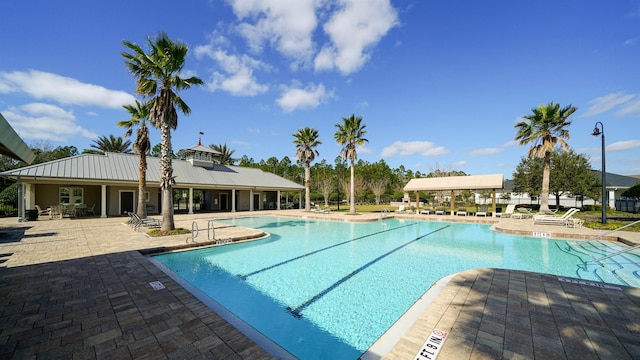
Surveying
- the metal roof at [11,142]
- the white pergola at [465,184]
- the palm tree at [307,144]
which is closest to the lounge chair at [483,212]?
the white pergola at [465,184]

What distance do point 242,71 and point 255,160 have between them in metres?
49.6

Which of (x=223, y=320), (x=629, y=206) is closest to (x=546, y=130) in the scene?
(x=629, y=206)

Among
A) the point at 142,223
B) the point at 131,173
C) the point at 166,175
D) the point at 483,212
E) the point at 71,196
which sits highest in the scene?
the point at 131,173

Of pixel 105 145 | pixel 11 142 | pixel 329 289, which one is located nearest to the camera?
pixel 11 142

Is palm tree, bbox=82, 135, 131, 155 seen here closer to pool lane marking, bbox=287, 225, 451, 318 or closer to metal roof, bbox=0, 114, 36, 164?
metal roof, bbox=0, 114, 36, 164

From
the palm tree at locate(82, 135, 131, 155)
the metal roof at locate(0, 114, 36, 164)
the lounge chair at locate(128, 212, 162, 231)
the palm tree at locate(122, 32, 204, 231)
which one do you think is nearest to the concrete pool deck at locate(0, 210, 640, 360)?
the metal roof at locate(0, 114, 36, 164)

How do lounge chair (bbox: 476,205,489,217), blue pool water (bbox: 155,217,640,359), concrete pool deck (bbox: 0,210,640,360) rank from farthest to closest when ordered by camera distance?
lounge chair (bbox: 476,205,489,217), blue pool water (bbox: 155,217,640,359), concrete pool deck (bbox: 0,210,640,360)

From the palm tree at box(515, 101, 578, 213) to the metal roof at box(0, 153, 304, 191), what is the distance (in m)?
23.0

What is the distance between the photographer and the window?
19609 mm

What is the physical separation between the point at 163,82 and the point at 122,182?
1181 cm

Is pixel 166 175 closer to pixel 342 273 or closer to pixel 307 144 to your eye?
pixel 342 273

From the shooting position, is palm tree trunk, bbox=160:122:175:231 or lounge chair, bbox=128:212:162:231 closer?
palm tree trunk, bbox=160:122:175:231

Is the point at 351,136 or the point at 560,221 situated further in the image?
the point at 351,136

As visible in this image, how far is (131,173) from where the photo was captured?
66.6 ft
